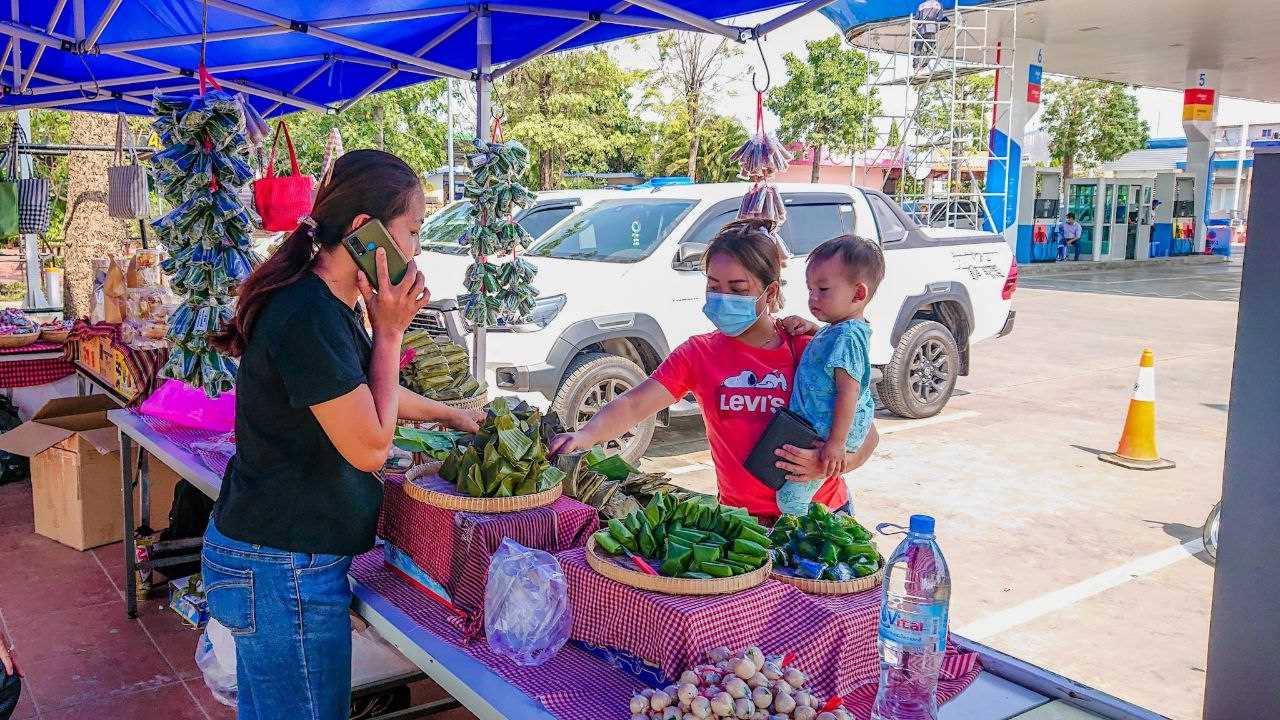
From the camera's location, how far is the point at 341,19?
197 inches

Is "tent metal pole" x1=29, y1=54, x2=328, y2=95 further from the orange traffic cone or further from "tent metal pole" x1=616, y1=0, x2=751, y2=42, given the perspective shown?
the orange traffic cone

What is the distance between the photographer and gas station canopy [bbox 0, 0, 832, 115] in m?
4.64

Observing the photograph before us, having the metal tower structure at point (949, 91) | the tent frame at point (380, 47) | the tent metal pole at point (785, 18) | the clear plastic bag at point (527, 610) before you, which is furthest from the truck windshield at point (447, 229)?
the metal tower structure at point (949, 91)

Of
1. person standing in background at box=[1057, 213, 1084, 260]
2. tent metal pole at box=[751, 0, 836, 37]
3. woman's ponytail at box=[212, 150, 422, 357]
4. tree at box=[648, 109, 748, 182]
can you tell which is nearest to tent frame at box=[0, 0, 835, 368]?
tent metal pole at box=[751, 0, 836, 37]

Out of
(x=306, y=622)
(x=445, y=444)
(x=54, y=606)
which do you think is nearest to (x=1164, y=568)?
(x=445, y=444)

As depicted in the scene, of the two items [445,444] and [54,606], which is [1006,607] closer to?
[445,444]

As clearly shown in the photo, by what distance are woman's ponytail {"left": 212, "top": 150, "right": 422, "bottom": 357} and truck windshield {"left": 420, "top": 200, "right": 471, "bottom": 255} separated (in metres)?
5.29

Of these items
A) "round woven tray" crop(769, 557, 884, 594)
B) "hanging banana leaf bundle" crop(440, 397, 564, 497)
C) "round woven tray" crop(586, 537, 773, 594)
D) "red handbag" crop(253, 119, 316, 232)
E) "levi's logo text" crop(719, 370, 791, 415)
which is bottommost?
"round woven tray" crop(769, 557, 884, 594)

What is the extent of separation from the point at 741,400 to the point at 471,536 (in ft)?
3.38

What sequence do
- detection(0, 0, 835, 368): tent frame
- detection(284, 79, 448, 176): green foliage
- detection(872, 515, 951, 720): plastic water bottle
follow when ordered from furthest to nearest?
detection(284, 79, 448, 176): green foliage, detection(0, 0, 835, 368): tent frame, detection(872, 515, 951, 720): plastic water bottle

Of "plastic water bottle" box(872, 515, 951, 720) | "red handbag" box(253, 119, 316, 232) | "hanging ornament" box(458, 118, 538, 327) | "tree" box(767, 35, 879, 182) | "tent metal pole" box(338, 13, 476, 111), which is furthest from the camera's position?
"tree" box(767, 35, 879, 182)

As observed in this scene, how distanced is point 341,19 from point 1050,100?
3968 centimetres

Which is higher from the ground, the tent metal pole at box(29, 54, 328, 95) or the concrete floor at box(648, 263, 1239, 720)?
the tent metal pole at box(29, 54, 328, 95)

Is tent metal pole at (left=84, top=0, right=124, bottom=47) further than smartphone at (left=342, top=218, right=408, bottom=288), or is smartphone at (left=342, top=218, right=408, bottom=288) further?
tent metal pole at (left=84, top=0, right=124, bottom=47)
